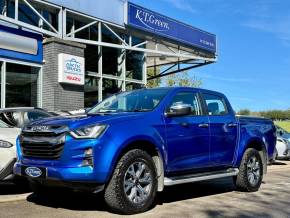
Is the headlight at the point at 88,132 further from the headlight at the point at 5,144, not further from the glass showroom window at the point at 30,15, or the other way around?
the glass showroom window at the point at 30,15

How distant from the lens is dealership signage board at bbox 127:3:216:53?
60.7ft

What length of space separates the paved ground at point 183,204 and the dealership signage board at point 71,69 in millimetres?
7009

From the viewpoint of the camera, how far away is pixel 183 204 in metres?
7.55

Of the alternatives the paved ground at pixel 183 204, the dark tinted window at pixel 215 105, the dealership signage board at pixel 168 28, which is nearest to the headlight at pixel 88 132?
the paved ground at pixel 183 204

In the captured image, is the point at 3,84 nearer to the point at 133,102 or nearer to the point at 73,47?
the point at 73,47

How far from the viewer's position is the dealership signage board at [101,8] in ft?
53.3

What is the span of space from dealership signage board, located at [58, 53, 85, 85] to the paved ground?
7009 millimetres

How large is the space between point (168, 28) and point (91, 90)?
14.5 feet

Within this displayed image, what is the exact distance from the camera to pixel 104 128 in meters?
6.29

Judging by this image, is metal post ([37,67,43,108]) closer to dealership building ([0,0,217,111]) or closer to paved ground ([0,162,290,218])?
dealership building ([0,0,217,111])

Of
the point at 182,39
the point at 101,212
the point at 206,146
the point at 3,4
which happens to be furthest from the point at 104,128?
the point at 182,39

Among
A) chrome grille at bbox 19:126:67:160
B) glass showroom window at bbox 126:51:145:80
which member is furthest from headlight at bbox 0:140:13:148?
glass showroom window at bbox 126:51:145:80

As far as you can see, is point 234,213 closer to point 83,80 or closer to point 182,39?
point 83,80

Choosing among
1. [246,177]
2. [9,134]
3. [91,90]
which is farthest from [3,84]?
[246,177]
